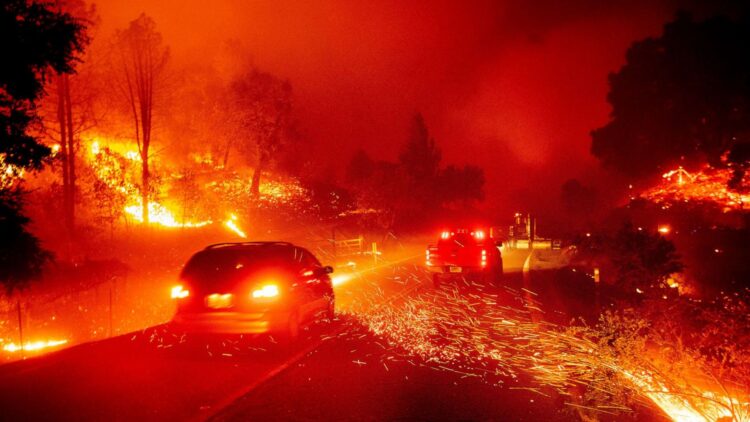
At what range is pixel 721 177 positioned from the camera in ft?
84.8

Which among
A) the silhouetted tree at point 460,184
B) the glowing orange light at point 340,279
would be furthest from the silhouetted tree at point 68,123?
the silhouetted tree at point 460,184

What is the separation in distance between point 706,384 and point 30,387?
840 cm

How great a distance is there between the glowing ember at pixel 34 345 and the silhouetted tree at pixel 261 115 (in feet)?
75.4

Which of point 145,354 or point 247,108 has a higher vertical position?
point 247,108

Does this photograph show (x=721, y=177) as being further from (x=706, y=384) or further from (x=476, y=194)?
(x=476, y=194)

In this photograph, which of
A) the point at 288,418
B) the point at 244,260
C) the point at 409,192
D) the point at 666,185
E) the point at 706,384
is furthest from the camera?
the point at 409,192

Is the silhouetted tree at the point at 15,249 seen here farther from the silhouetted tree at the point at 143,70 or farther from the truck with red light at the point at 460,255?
the silhouetted tree at the point at 143,70

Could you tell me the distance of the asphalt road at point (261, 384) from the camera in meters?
6.19

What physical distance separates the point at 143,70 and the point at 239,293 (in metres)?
22.2

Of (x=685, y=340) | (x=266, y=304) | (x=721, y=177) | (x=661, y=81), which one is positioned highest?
(x=661, y=81)

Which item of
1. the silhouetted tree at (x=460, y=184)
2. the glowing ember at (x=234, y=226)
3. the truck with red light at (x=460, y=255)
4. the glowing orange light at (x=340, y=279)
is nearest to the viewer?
the truck with red light at (x=460, y=255)

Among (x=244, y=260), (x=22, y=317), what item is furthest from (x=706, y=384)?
(x=22, y=317)

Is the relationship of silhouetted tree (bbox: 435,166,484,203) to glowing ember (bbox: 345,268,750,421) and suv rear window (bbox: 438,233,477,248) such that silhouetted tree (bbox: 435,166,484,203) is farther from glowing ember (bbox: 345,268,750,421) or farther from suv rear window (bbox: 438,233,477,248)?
glowing ember (bbox: 345,268,750,421)

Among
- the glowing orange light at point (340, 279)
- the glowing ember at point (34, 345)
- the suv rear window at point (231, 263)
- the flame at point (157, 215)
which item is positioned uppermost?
the flame at point (157, 215)
